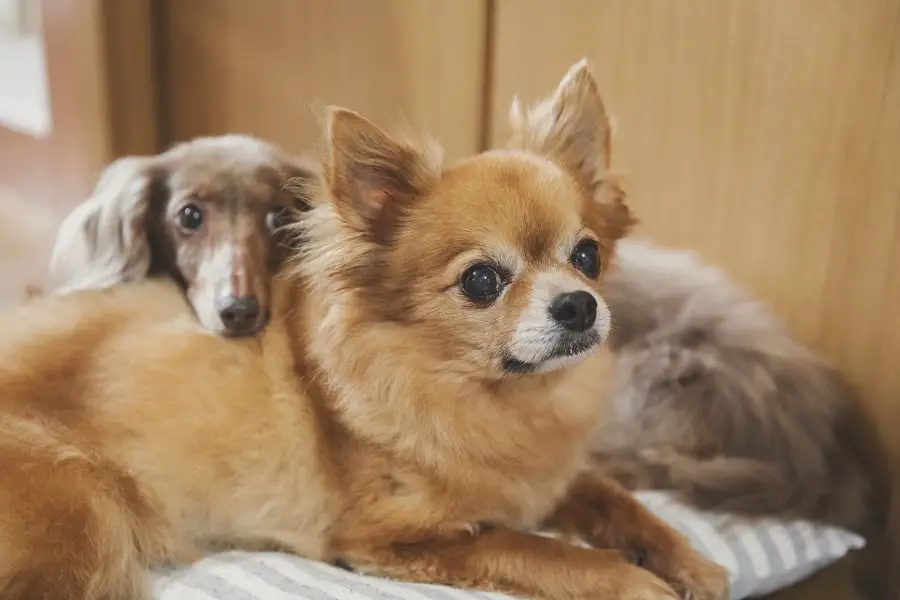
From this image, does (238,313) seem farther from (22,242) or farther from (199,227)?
(22,242)

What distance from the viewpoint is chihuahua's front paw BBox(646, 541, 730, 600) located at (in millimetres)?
1223

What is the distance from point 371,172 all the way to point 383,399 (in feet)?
0.97

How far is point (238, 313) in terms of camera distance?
→ 1291mm

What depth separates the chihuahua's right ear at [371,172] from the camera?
114 cm

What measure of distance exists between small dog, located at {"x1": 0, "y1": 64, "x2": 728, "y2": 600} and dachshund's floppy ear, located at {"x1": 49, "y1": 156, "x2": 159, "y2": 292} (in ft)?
0.30

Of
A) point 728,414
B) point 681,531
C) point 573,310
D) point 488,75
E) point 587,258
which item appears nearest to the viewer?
point 573,310

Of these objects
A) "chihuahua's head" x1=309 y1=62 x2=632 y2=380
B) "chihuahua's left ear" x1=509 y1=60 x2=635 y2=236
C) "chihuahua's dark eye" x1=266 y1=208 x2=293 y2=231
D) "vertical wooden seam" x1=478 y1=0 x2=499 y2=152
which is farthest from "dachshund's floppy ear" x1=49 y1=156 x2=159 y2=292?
"vertical wooden seam" x1=478 y1=0 x2=499 y2=152

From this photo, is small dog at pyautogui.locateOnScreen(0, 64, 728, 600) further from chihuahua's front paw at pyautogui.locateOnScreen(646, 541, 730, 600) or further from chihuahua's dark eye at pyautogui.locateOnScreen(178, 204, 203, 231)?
chihuahua's dark eye at pyautogui.locateOnScreen(178, 204, 203, 231)

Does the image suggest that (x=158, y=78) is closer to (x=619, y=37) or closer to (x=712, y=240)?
(x=619, y=37)

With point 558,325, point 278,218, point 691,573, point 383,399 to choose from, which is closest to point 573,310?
point 558,325

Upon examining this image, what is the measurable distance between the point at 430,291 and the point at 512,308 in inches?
4.4

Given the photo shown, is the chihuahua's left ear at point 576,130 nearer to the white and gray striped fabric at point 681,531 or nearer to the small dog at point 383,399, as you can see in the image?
the small dog at point 383,399

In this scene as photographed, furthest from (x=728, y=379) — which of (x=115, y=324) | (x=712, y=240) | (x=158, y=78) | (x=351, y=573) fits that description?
(x=158, y=78)

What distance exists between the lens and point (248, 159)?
54.8 inches
